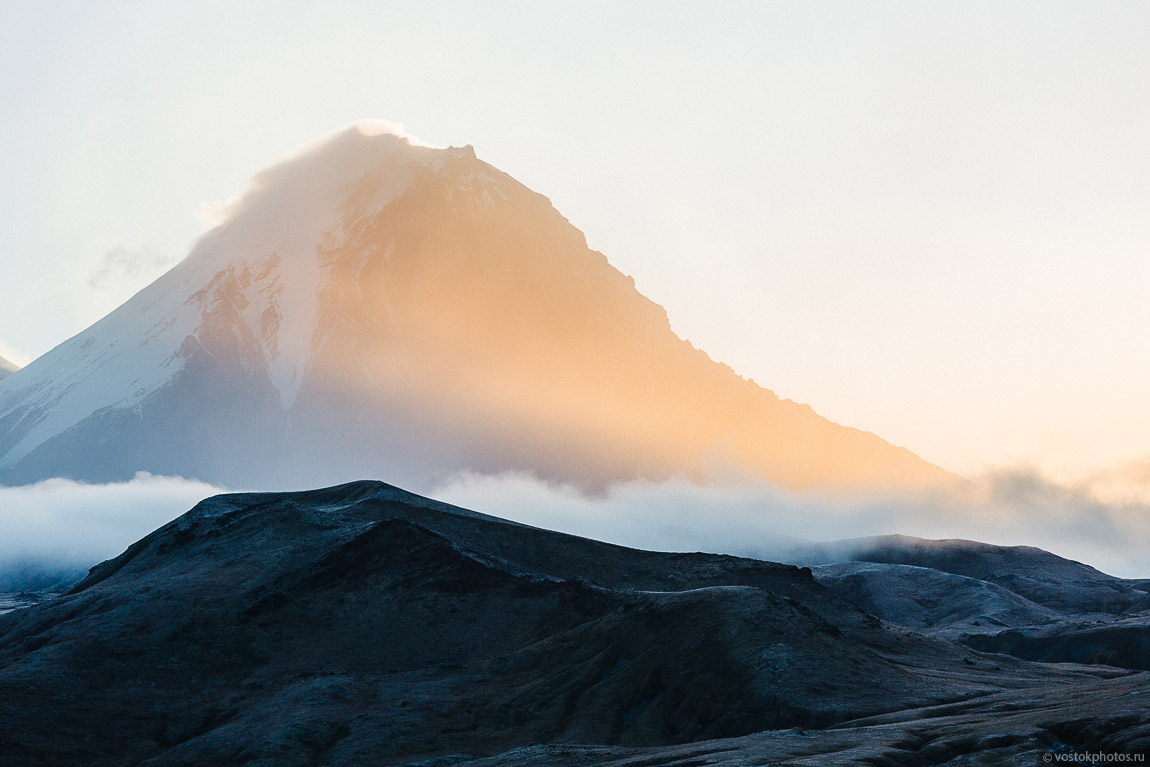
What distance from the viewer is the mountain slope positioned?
234 ft

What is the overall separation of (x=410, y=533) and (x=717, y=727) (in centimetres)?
4776

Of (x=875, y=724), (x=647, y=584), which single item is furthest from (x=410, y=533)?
(x=875, y=724)

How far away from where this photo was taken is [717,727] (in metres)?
69.2

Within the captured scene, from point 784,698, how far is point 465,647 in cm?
3234

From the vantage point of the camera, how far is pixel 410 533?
110 meters

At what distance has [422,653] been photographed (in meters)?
92.2

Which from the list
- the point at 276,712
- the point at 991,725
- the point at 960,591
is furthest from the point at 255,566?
the point at 960,591

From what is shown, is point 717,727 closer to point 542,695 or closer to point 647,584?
point 542,695

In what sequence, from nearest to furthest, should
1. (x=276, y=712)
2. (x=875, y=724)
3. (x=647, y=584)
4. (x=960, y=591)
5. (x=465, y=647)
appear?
(x=875, y=724), (x=276, y=712), (x=465, y=647), (x=647, y=584), (x=960, y=591)

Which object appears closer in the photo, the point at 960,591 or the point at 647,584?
the point at 647,584

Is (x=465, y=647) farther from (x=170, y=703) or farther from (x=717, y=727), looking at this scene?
(x=717, y=727)

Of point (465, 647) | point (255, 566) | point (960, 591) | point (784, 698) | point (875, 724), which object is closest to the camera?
point (875, 724)

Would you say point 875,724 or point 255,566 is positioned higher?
point 255,566

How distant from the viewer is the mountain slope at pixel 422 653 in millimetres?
71438
